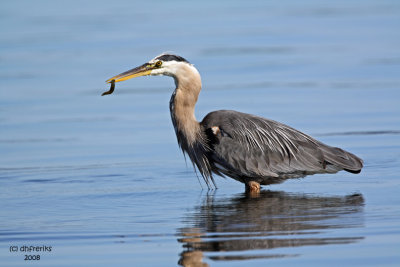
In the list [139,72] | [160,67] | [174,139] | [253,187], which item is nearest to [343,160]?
[253,187]

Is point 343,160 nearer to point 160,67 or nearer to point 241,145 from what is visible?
point 241,145

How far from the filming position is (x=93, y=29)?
25.3 meters

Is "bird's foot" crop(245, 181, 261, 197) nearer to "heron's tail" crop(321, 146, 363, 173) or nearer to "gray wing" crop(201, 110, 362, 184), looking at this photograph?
"gray wing" crop(201, 110, 362, 184)

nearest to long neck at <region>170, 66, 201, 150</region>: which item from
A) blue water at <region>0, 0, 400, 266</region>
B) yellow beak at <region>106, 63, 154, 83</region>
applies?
yellow beak at <region>106, 63, 154, 83</region>

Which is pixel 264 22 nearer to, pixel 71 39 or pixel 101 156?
pixel 71 39

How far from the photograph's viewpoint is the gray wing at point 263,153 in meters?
10.4

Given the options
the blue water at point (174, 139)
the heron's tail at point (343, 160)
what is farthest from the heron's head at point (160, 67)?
the heron's tail at point (343, 160)

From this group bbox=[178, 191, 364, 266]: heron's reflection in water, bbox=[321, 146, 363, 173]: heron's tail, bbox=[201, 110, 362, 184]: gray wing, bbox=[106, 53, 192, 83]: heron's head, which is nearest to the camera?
bbox=[178, 191, 364, 266]: heron's reflection in water

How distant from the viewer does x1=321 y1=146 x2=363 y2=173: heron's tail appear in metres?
10.3

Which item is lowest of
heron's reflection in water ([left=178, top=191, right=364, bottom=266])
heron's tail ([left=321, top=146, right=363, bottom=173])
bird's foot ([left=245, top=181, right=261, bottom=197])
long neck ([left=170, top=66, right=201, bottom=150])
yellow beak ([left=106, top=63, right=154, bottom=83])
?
heron's reflection in water ([left=178, top=191, right=364, bottom=266])

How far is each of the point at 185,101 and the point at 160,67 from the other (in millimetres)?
541

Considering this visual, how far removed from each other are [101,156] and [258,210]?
362 centimetres

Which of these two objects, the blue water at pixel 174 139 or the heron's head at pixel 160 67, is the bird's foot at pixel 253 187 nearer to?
the blue water at pixel 174 139

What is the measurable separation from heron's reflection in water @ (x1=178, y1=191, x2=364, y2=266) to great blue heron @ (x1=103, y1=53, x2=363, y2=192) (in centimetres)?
38
